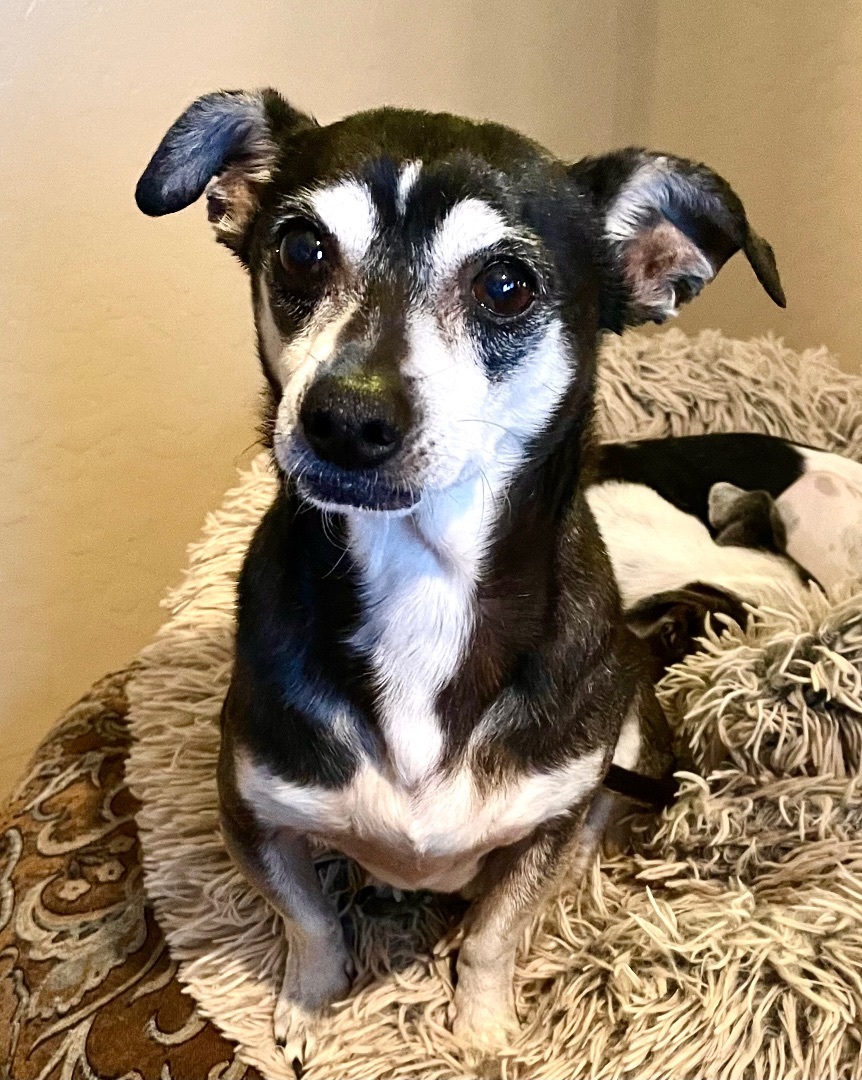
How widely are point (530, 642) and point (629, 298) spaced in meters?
0.36

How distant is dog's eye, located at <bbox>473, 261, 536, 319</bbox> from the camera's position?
2.68 feet

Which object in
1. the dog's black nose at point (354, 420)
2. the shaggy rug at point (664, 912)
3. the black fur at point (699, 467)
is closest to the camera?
the dog's black nose at point (354, 420)

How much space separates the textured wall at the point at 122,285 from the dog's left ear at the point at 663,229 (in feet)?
2.86

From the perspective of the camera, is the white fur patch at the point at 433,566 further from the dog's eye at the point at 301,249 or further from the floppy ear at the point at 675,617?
the floppy ear at the point at 675,617

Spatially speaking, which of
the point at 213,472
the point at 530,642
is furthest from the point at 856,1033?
the point at 213,472

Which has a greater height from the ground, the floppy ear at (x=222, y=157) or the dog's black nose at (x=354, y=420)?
the floppy ear at (x=222, y=157)

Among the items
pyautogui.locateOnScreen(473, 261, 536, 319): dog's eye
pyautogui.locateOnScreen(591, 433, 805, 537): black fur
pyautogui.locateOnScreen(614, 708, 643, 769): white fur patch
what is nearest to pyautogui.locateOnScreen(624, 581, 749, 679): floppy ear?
pyautogui.locateOnScreen(614, 708, 643, 769): white fur patch

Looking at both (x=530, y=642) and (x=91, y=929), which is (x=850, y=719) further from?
(x=91, y=929)

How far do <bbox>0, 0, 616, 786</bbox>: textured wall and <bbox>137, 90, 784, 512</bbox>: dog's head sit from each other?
24.2 inches

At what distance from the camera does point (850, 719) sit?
1.09 m

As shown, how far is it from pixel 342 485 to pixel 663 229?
44 cm

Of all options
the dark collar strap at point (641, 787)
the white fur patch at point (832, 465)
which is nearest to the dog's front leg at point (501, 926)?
the dark collar strap at point (641, 787)

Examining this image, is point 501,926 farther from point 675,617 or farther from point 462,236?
point 462,236

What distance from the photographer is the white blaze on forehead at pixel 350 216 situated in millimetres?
797
